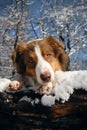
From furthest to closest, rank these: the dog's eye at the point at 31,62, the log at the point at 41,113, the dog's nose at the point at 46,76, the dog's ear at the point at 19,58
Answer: the dog's ear at the point at 19,58 → the dog's eye at the point at 31,62 → the dog's nose at the point at 46,76 → the log at the point at 41,113

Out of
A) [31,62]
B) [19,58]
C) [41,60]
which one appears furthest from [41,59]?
[19,58]

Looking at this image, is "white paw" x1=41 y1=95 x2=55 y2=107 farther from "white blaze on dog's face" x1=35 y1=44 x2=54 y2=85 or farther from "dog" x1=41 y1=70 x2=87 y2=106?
"white blaze on dog's face" x1=35 y1=44 x2=54 y2=85

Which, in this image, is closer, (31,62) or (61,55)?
(31,62)

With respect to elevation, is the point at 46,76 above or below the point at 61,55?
below

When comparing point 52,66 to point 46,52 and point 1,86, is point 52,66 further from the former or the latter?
point 1,86

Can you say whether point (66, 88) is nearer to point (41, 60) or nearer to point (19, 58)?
point (41, 60)

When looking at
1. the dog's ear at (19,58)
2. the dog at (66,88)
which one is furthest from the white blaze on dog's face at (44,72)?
the dog at (66,88)

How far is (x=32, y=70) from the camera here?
12.6 feet

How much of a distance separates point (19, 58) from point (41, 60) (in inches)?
17.0

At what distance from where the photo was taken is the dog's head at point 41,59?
11.8ft

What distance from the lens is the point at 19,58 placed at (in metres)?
4.14

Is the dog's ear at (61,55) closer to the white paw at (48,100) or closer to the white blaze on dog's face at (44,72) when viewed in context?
the white blaze on dog's face at (44,72)

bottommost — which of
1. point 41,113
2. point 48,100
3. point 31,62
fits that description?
point 41,113

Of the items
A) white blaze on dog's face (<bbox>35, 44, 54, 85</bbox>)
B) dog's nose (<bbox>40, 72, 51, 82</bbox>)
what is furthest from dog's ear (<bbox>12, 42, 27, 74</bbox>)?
dog's nose (<bbox>40, 72, 51, 82</bbox>)
